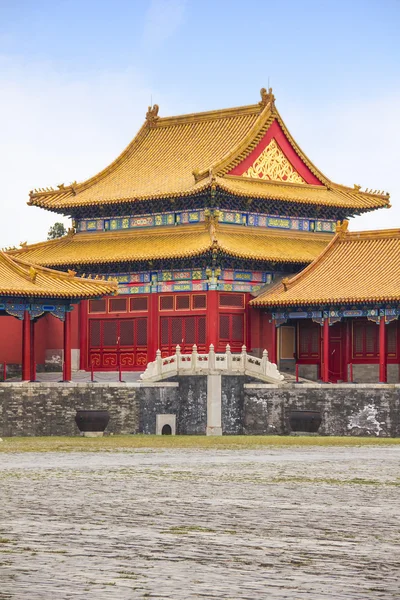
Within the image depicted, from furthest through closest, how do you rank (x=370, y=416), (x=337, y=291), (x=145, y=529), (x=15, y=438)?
(x=337, y=291) → (x=370, y=416) → (x=15, y=438) → (x=145, y=529)

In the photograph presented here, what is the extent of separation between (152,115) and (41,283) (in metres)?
19.0

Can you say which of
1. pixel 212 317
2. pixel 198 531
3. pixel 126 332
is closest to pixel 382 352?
pixel 212 317

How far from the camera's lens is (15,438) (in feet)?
154

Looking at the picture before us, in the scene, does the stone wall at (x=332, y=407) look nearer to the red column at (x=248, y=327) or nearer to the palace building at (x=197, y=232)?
the palace building at (x=197, y=232)

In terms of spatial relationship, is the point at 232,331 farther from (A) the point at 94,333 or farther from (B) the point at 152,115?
(B) the point at 152,115

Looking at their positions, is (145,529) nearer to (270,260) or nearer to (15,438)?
(15,438)

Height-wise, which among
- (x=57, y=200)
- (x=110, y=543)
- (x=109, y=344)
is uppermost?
(x=57, y=200)

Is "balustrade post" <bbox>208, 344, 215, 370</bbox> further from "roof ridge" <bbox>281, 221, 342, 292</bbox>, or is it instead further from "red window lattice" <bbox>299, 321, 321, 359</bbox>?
"red window lattice" <bbox>299, 321, 321, 359</bbox>

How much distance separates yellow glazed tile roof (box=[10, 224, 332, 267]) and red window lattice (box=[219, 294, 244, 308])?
1.94m

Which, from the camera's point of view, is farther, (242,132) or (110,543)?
(242,132)

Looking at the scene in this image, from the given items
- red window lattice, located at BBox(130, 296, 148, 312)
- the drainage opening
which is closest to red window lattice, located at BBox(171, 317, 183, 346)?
red window lattice, located at BBox(130, 296, 148, 312)

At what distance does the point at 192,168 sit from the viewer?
62.8 metres

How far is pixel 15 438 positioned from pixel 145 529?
27830 mm

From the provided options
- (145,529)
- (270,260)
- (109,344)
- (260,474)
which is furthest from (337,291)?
(145,529)
